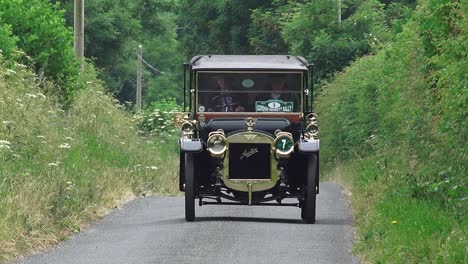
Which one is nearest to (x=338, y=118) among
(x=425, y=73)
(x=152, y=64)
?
(x=425, y=73)

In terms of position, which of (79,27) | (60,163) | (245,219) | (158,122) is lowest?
(158,122)

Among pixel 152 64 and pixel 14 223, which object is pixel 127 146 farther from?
pixel 152 64

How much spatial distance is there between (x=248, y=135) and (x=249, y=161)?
433mm

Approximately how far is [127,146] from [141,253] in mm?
15807

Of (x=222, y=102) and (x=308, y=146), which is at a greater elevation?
(x=222, y=102)

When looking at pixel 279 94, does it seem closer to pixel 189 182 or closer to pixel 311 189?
pixel 311 189

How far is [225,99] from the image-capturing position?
1919 centimetres

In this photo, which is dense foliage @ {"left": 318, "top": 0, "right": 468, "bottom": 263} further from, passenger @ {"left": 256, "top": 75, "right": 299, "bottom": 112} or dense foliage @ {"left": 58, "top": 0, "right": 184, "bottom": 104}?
dense foliage @ {"left": 58, "top": 0, "right": 184, "bottom": 104}

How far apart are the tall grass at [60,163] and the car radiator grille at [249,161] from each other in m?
2.28

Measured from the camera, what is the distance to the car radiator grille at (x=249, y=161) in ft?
59.9

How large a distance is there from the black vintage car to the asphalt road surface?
0.45 m

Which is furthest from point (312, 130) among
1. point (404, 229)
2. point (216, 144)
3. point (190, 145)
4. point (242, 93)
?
point (404, 229)

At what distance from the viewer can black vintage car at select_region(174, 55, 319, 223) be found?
59.6ft

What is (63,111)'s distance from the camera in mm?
27312
